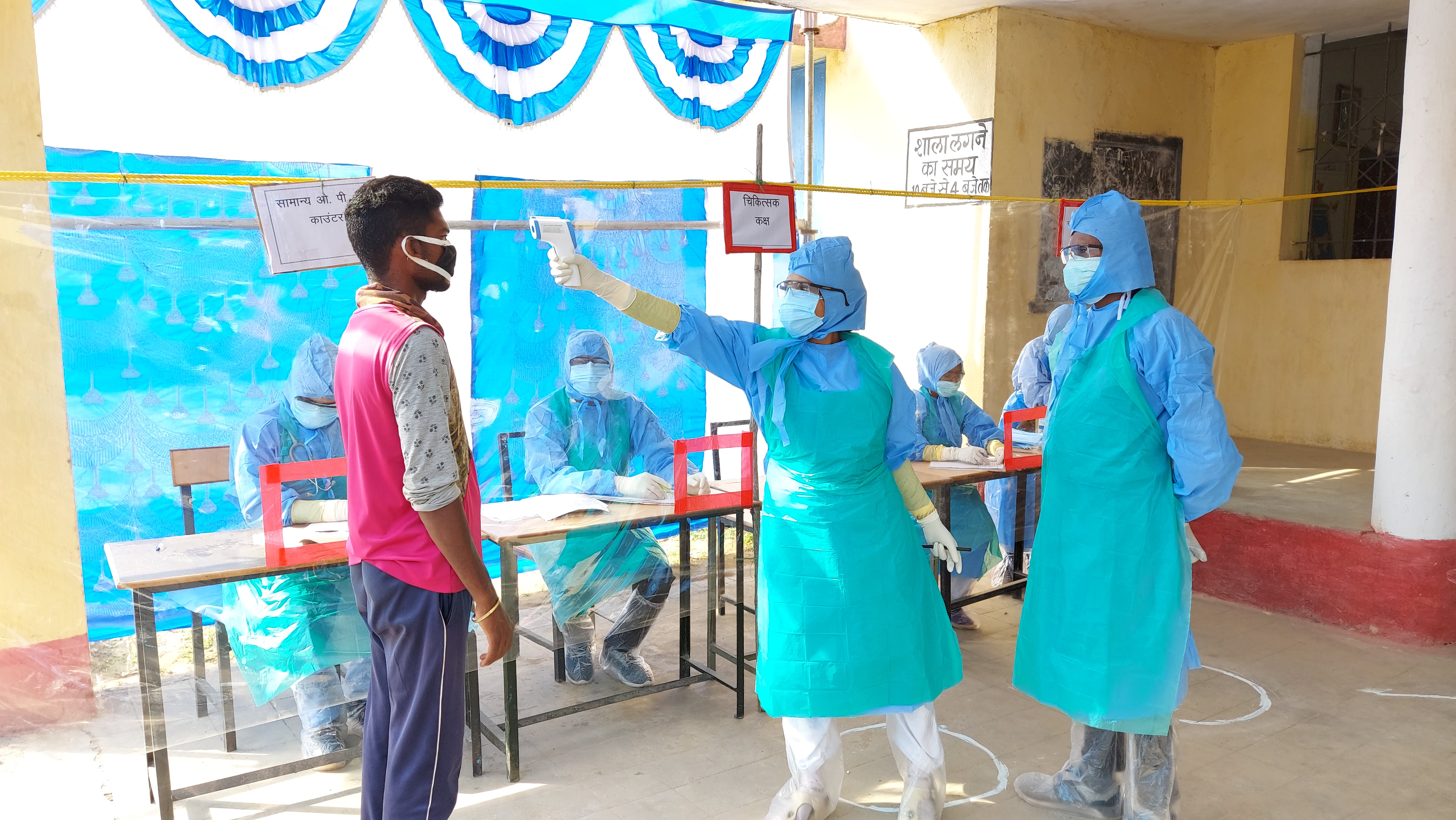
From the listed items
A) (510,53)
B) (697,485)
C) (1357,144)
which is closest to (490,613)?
(697,485)

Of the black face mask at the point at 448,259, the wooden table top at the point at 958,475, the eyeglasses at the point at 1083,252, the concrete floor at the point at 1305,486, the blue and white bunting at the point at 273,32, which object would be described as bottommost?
the concrete floor at the point at 1305,486

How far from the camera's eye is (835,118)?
6273mm

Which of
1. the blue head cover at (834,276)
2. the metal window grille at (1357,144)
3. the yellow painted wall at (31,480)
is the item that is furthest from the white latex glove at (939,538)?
the metal window grille at (1357,144)

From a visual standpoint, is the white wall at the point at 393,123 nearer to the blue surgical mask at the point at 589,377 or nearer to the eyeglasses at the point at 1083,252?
the blue surgical mask at the point at 589,377

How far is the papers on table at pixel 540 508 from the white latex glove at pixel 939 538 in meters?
0.96

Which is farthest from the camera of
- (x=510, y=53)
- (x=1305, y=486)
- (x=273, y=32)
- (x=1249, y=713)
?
(x=1305, y=486)

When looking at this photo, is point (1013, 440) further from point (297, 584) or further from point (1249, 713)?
point (297, 584)

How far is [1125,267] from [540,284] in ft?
5.23

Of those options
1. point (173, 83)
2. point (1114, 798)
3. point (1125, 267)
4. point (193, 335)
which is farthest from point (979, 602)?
point (173, 83)

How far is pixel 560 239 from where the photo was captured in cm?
228

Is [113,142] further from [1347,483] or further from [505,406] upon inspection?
[1347,483]

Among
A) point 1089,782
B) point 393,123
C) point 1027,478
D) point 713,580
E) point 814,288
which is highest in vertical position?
point 393,123

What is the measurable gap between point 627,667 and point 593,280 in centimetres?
164

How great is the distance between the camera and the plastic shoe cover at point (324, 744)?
2852 mm
